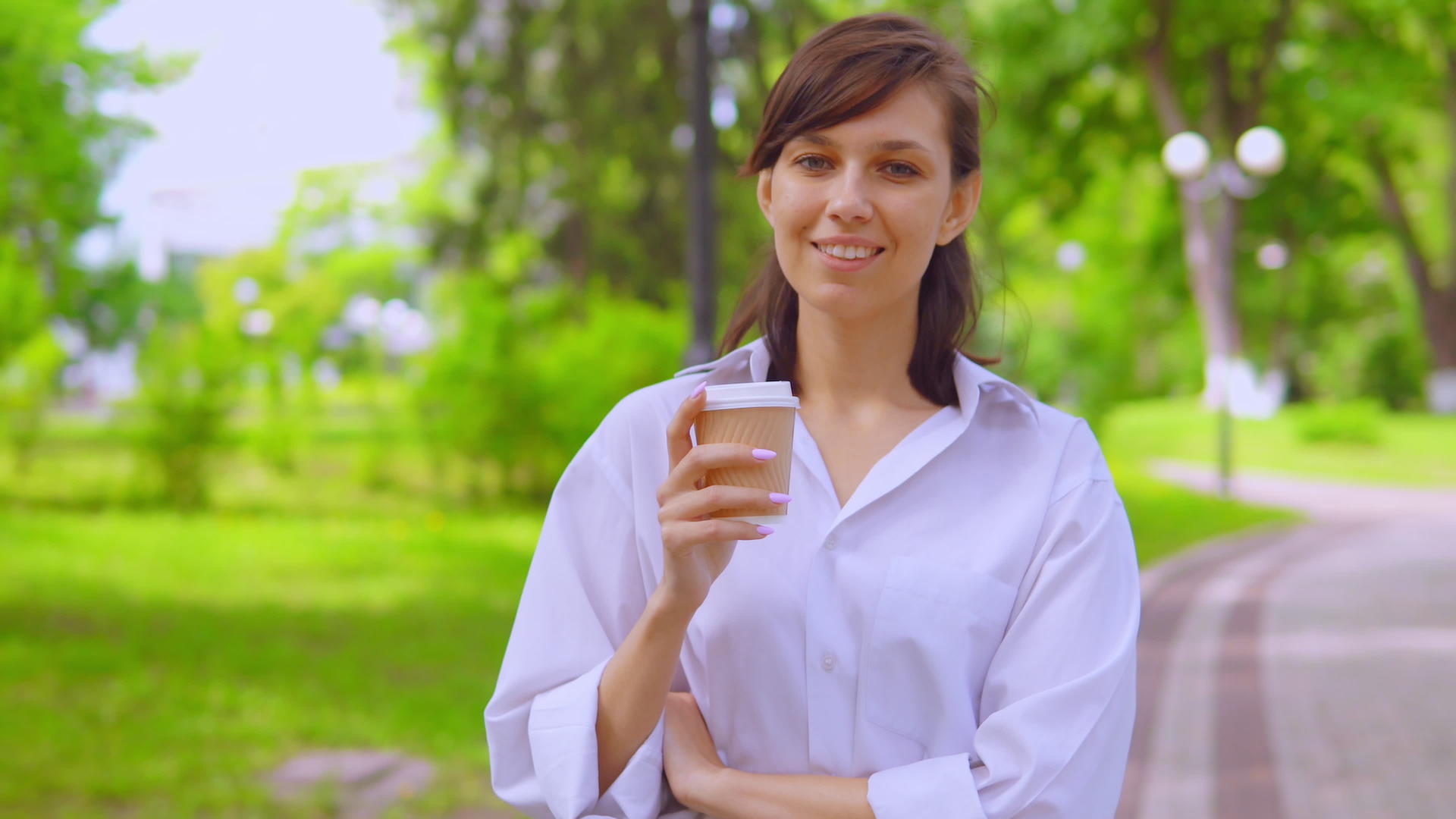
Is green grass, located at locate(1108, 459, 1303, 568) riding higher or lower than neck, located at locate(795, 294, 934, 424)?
lower

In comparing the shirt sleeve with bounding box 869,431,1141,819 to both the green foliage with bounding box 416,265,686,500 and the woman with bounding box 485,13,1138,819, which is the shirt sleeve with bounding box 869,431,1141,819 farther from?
the green foliage with bounding box 416,265,686,500

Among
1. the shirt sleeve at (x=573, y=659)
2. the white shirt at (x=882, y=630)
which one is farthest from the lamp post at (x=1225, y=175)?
the shirt sleeve at (x=573, y=659)

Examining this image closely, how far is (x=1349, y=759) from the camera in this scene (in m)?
5.83

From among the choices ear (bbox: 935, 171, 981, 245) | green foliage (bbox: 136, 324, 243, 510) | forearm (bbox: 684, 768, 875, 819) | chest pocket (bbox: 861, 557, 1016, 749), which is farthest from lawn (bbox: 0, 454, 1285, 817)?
ear (bbox: 935, 171, 981, 245)

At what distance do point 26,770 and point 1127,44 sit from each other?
20.5 m

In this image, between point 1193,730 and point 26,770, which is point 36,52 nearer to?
point 26,770

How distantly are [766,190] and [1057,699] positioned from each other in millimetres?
821

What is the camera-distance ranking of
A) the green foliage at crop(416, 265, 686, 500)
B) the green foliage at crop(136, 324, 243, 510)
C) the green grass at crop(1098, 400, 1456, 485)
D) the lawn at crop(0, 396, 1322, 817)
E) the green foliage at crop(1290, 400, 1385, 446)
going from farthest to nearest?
the green foliage at crop(1290, 400, 1385, 446) → the green grass at crop(1098, 400, 1456, 485) → the green foliage at crop(136, 324, 243, 510) → the green foliage at crop(416, 265, 686, 500) → the lawn at crop(0, 396, 1322, 817)

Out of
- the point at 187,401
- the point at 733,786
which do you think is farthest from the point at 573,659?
the point at 187,401

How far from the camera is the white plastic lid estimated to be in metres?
1.50

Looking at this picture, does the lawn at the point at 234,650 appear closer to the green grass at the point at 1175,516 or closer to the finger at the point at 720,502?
the green grass at the point at 1175,516

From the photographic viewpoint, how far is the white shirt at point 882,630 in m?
1.63

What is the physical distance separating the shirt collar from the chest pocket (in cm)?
27

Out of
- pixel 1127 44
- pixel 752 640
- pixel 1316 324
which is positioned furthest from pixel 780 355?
pixel 1316 324
